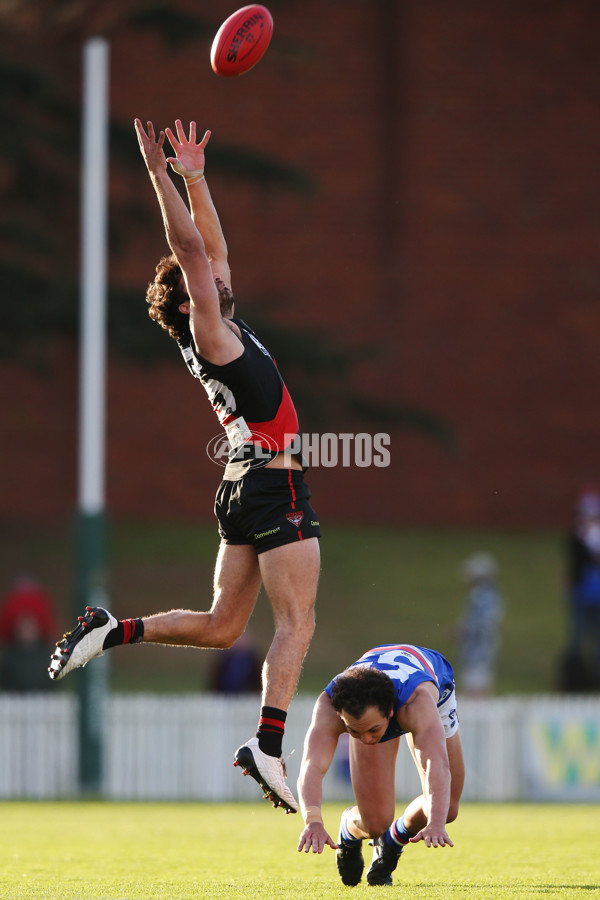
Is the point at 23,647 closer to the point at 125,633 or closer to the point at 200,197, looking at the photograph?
the point at 125,633

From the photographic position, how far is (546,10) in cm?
2550

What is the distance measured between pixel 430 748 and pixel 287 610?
0.92 meters

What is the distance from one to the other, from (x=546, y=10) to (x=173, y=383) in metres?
10.0

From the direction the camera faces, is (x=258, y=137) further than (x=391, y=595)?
Yes

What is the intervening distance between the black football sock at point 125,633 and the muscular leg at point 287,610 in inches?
25.0

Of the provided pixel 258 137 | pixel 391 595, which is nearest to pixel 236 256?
pixel 258 137

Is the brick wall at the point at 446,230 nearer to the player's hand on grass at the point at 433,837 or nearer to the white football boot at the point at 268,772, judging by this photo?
the white football boot at the point at 268,772

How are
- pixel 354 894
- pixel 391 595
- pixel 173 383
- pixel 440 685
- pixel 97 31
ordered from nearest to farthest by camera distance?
pixel 354 894 < pixel 440 685 < pixel 97 31 < pixel 391 595 < pixel 173 383

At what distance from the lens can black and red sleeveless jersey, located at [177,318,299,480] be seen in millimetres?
6297

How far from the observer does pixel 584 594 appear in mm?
15688

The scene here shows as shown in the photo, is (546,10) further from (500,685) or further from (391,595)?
(500,685)

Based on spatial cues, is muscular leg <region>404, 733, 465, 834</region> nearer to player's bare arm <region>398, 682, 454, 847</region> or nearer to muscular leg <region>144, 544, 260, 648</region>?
player's bare arm <region>398, 682, 454, 847</region>

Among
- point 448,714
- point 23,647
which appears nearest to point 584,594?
point 23,647

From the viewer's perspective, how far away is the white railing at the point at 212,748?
1269 cm
